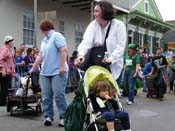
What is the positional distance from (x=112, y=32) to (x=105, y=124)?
1435 mm

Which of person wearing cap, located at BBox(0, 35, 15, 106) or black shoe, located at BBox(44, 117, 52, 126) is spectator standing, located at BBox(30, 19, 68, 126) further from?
person wearing cap, located at BBox(0, 35, 15, 106)

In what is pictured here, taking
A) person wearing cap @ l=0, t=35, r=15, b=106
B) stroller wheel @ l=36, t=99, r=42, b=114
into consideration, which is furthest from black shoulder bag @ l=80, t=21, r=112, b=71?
person wearing cap @ l=0, t=35, r=15, b=106

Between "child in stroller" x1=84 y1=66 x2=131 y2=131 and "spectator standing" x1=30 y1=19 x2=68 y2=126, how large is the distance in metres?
2.00

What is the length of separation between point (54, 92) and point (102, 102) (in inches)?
91.6

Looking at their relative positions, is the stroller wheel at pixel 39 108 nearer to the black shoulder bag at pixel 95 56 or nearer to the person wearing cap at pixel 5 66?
Result: the person wearing cap at pixel 5 66

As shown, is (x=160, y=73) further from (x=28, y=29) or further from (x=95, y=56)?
(x=95, y=56)

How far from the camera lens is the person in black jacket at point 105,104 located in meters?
5.56

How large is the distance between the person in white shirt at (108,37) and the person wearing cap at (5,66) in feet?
17.8

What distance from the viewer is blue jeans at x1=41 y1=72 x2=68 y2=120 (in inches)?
308

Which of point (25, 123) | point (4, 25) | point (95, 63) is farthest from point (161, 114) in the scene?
point (4, 25)

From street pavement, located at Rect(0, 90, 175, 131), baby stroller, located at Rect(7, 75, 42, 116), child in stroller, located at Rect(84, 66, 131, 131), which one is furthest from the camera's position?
baby stroller, located at Rect(7, 75, 42, 116)

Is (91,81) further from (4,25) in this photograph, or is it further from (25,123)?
(4,25)

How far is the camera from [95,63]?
241 inches

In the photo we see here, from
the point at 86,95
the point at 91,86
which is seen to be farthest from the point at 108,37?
the point at 86,95
